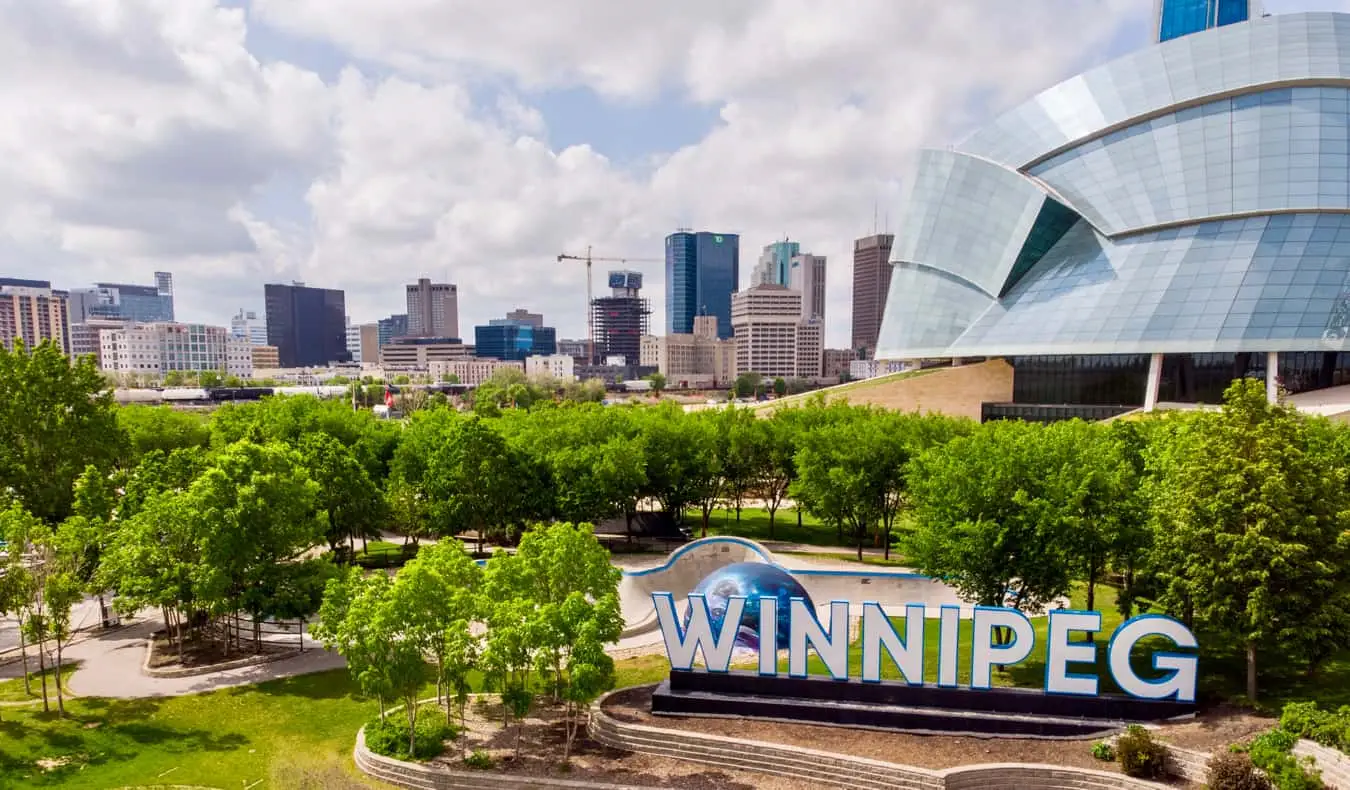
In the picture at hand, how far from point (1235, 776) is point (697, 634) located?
45.2 feet

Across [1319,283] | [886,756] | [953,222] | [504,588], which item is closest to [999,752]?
[886,756]

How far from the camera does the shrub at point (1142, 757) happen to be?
18.9m

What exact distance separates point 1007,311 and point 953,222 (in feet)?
Result: 39.9

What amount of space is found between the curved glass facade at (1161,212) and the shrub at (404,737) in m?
64.8

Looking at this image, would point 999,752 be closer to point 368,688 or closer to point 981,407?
point 368,688

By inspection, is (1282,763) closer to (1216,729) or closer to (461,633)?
(1216,729)

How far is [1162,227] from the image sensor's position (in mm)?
67125

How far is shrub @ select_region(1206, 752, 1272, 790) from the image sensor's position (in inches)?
690

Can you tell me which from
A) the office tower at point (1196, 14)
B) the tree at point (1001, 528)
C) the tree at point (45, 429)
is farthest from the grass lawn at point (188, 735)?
the office tower at point (1196, 14)

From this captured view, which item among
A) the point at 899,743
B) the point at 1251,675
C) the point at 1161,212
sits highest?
the point at 1161,212

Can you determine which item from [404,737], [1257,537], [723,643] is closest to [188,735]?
[404,737]

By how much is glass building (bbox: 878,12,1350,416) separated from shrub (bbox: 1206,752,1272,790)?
181ft

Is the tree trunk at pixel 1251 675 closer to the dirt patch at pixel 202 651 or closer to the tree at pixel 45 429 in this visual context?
the dirt patch at pixel 202 651

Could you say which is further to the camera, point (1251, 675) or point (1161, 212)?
point (1161, 212)
